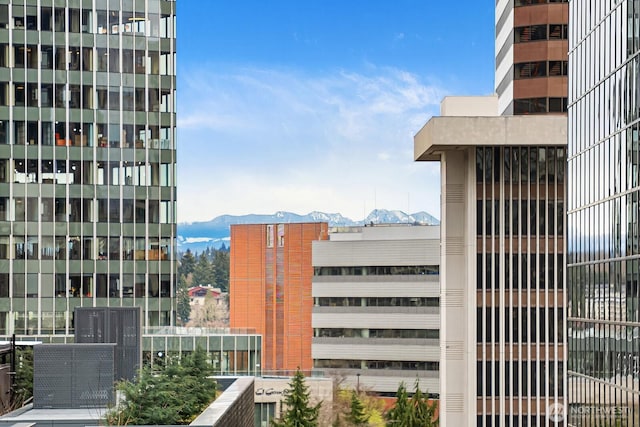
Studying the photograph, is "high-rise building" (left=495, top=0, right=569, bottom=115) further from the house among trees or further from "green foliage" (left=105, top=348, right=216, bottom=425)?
the house among trees

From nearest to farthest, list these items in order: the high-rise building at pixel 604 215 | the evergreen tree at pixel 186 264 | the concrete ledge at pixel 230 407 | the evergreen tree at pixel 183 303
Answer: the concrete ledge at pixel 230 407 < the high-rise building at pixel 604 215 < the evergreen tree at pixel 183 303 < the evergreen tree at pixel 186 264

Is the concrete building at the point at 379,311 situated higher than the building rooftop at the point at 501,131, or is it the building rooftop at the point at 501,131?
the building rooftop at the point at 501,131

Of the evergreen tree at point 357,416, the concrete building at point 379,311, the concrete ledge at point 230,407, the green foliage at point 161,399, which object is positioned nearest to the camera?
the green foliage at point 161,399

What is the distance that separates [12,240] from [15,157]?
4838 millimetres

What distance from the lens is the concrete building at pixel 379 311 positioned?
3438 inches

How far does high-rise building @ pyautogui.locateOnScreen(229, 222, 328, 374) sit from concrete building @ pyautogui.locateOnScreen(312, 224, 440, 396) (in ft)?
83.2

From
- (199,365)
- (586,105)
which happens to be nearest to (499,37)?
(586,105)

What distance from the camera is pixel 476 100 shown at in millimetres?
41719

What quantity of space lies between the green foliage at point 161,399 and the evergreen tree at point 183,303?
12037 cm

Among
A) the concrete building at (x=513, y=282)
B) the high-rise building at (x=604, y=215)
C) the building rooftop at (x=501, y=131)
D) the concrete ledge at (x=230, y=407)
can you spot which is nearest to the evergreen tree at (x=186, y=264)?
the concrete building at (x=513, y=282)

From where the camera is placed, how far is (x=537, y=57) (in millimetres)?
44125

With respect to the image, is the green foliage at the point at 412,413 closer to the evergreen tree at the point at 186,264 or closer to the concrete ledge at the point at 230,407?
the concrete ledge at the point at 230,407

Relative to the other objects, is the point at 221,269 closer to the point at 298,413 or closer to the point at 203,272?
the point at 203,272

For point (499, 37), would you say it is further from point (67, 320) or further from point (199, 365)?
point (67, 320)
